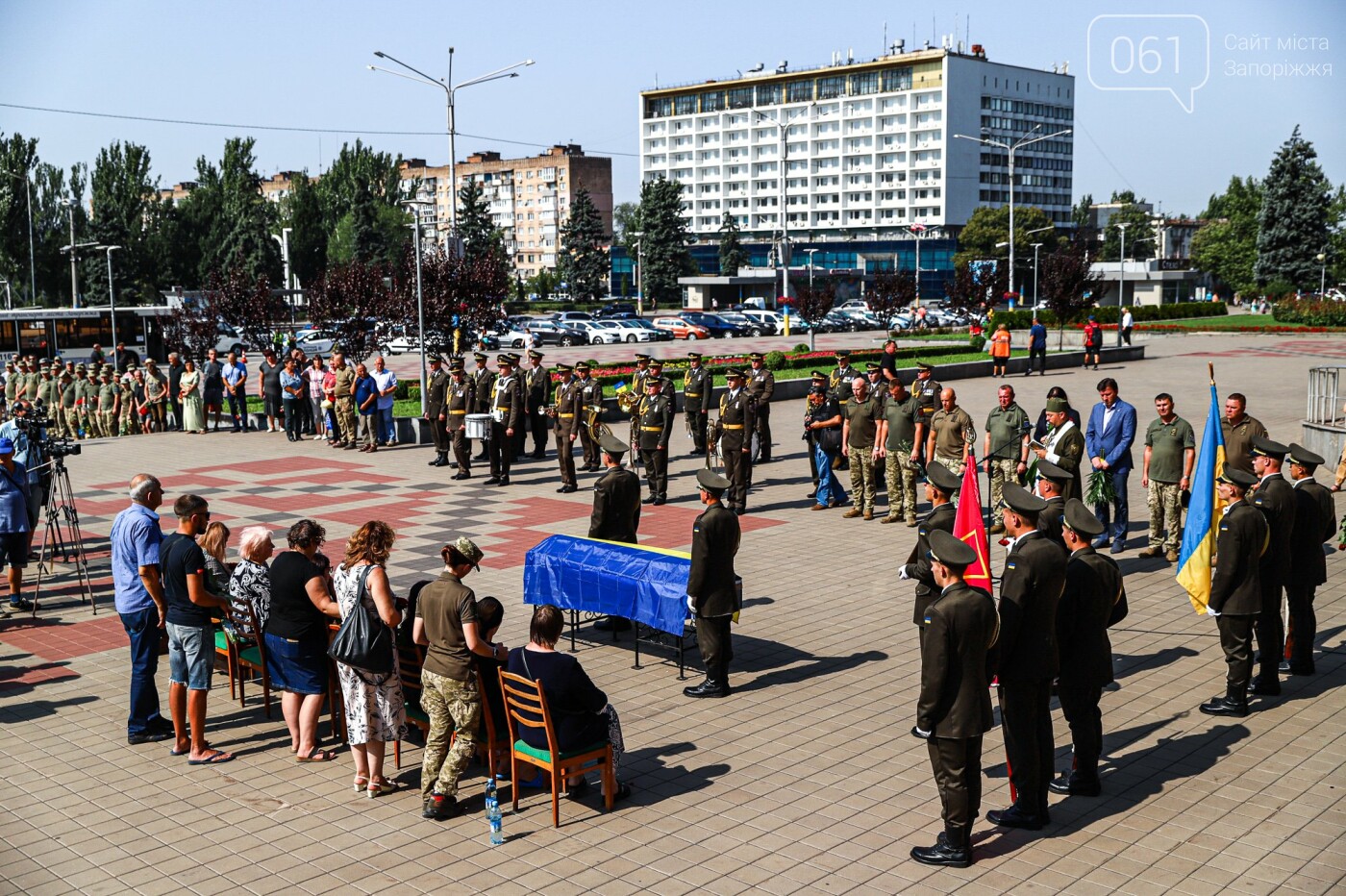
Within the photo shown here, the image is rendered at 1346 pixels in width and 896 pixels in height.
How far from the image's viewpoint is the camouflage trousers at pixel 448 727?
7500 mm

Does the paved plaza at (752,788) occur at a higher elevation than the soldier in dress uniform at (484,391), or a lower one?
lower

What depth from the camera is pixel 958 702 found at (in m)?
6.67

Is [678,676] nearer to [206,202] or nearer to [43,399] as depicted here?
[43,399]

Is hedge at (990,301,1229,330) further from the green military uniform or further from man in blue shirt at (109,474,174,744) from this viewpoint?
man in blue shirt at (109,474,174,744)

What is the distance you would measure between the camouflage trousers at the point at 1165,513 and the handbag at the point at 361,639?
374 inches

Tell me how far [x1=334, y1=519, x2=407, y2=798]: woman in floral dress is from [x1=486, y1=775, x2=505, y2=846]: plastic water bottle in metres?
0.82

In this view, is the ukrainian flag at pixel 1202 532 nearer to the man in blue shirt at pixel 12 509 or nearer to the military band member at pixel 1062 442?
the military band member at pixel 1062 442

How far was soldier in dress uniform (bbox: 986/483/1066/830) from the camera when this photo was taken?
7.08 m

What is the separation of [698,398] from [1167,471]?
30.1ft

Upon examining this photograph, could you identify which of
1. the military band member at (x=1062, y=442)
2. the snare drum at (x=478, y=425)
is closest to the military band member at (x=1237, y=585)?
the military band member at (x=1062, y=442)

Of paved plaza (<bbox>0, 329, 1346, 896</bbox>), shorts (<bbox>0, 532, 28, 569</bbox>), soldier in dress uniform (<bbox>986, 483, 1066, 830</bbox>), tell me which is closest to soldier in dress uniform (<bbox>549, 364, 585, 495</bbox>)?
paved plaza (<bbox>0, 329, 1346, 896</bbox>)

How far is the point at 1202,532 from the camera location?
9.46 meters

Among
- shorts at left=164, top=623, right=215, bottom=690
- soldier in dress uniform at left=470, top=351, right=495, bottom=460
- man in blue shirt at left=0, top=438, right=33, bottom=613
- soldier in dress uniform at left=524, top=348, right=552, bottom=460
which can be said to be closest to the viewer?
shorts at left=164, top=623, right=215, bottom=690

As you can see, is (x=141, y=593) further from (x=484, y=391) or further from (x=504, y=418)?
(x=484, y=391)
